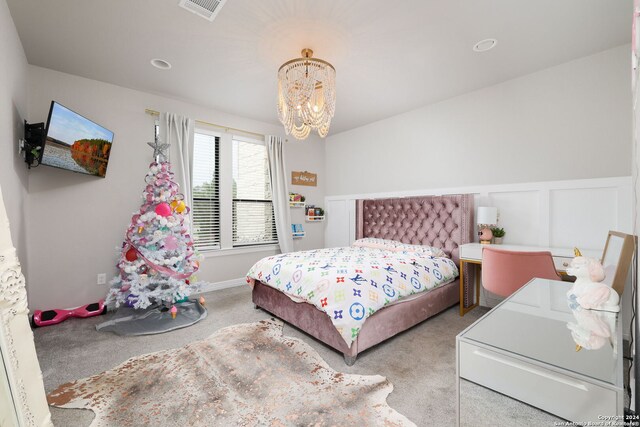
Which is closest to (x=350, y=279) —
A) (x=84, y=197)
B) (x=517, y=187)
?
(x=517, y=187)

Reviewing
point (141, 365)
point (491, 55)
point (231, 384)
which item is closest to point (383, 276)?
point (231, 384)

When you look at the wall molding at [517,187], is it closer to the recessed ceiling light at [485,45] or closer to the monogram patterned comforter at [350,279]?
the monogram patterned comforter at [350,279]

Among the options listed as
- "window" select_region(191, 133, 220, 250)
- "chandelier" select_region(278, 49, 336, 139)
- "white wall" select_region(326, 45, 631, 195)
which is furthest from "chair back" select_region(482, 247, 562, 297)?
"window" select_region(191, 133, 220, 250)

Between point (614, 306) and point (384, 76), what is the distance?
2764 millimetres

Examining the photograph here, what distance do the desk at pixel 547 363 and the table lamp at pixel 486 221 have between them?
6.55 feet

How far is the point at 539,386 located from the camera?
863 millimetres

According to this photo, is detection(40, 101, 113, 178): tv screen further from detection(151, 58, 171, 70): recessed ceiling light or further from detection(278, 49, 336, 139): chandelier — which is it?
detection(278, 49, 336, 139): chandelier

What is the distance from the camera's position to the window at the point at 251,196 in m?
4.33

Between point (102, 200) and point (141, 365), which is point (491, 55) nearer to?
point (141, 365)

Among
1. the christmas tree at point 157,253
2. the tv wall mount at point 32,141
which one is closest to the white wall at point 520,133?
the christmas tree at point 157,253

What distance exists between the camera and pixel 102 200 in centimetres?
322

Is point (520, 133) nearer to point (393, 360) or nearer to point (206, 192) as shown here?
point (393, 360)

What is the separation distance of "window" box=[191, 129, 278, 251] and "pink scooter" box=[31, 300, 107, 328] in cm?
130

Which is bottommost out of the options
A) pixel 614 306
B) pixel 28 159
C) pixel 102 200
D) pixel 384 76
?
pixel 614 306
